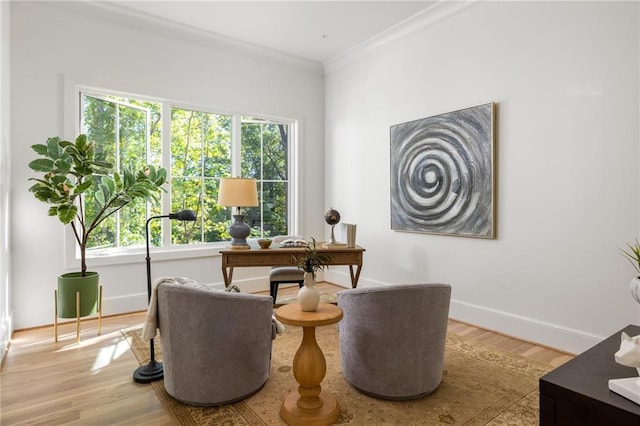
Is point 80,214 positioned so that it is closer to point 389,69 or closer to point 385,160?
point 385,160

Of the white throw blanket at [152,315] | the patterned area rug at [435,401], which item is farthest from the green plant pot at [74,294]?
the white throw blanket at [152,315]

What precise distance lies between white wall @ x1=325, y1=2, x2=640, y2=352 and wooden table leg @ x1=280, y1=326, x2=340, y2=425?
6.91ft

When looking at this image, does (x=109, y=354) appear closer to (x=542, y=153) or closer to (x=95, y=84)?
(x=95, y=84)

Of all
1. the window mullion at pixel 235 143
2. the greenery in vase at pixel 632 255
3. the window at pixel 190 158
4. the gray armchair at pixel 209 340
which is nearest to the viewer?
the gray armchair at pixel 209 340

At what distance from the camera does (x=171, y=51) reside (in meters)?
4.21

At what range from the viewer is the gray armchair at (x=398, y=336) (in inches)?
82.4

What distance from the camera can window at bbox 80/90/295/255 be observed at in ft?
13.1

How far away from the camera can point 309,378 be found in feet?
6.55

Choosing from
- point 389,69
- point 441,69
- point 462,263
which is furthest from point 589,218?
point 389,69

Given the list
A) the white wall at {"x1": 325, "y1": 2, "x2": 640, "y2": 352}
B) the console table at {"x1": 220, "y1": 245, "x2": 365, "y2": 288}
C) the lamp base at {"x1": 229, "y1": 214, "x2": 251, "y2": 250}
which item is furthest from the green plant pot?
the white wall at {"x1": 325, "y1": 2, "x2": 640, "y2": 352}

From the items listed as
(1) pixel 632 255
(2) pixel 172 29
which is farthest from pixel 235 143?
(1) pixel 632 255

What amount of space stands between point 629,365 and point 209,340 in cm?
184

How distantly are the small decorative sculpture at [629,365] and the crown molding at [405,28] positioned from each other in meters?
3.37

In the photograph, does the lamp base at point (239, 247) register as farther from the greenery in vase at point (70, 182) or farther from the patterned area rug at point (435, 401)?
the patterned area rug at point (435, 401)
